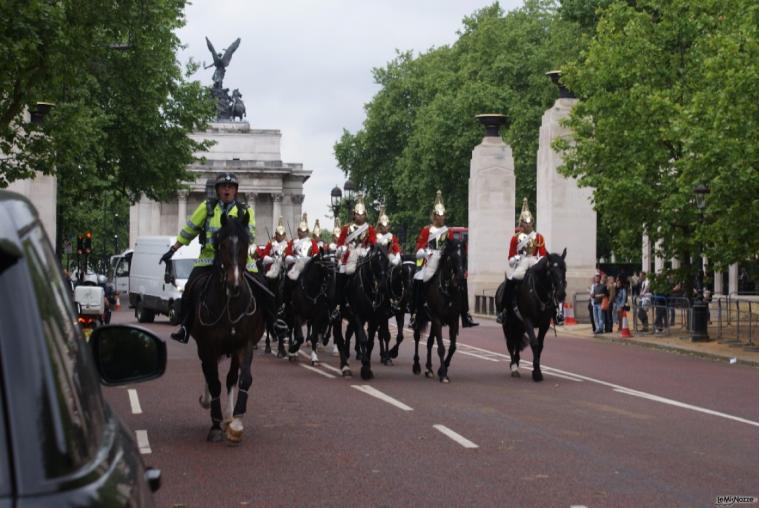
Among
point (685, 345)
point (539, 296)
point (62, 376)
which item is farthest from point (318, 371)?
point (62, 376)

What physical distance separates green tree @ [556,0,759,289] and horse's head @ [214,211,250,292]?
21.0m

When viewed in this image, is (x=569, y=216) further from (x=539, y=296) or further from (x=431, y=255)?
(x=431, y=255)

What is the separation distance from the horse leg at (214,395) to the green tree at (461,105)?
5244 cm

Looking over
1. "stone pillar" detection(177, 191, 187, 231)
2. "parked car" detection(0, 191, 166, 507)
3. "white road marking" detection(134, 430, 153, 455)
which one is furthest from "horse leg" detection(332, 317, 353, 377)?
"stone pillar" detection(177, 191, 187, 231)

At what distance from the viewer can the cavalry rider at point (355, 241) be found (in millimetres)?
21953

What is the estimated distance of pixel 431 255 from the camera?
21094 mm

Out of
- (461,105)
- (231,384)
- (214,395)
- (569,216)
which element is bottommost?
(214,395)

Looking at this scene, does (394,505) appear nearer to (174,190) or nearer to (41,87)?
(41,87)

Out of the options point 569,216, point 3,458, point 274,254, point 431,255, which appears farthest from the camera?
point 569,216

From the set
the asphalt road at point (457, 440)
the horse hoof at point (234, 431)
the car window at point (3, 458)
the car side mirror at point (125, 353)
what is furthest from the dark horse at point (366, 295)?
the car window at point (3, 458)

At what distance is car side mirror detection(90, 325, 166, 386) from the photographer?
411cm

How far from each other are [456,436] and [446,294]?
7.59 m

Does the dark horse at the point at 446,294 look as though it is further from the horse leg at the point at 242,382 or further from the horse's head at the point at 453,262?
the horse leg at the point at 242,382

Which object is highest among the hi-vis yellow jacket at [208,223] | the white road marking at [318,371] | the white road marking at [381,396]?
the hi-vis yellow jacket at [208,223]
